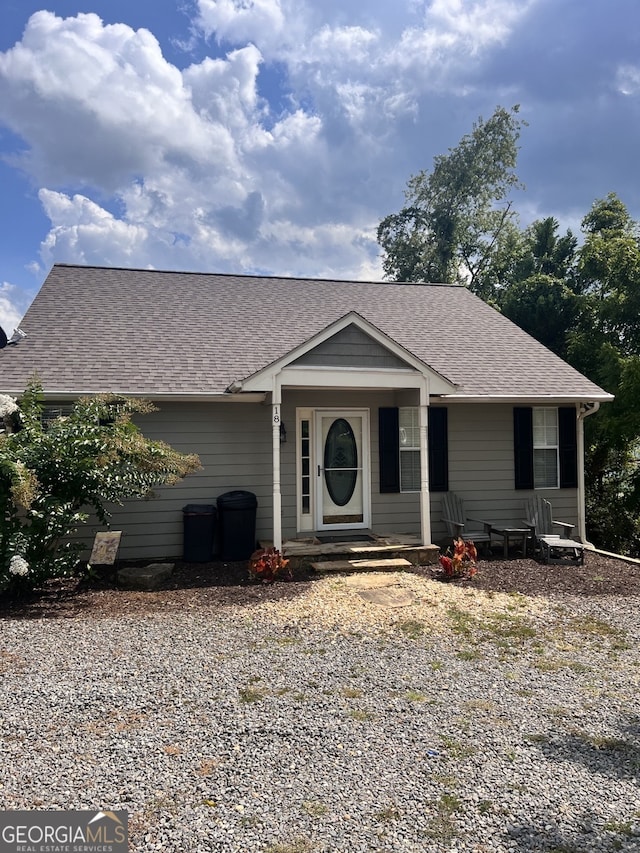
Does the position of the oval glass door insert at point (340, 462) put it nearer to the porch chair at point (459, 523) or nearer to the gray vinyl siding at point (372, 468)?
the gray vinyl siding at point (372, 468)

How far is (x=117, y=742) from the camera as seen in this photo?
3242 mm

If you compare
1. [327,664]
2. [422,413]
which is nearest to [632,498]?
[422,413]

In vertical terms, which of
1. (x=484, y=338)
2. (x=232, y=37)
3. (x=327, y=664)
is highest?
(x=232, y=37)

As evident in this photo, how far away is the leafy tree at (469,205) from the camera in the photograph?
27312 millimetres

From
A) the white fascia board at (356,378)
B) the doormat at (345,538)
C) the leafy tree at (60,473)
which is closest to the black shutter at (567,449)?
the white fascia board at (356,378)

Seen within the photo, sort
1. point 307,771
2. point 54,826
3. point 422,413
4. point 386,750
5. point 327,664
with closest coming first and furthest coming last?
point 54,826, point 307,771, point 386,750, point 327,664, point 422,413

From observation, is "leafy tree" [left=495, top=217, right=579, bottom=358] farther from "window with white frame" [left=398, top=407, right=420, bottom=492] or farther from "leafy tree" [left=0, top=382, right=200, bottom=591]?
"leafy tree" [left=0, top=382, right=200, bottom=591]

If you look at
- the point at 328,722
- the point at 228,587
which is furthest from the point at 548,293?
the point at 328,722

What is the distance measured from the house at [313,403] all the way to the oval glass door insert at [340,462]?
Answer: 1.0 inches

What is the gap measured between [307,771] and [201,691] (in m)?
1.29

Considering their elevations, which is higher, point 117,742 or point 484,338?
point 484,338

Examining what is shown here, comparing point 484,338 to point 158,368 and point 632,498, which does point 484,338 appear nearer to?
point 632,498

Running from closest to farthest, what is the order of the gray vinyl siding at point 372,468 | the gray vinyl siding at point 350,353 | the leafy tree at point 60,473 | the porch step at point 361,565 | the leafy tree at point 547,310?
the leafy tree at point 60,473, the porch step at point 361,565, the gray vinyl siding at point 350,353, the gray vinyl siding at point 372,468, the leafy tree at point 547,310

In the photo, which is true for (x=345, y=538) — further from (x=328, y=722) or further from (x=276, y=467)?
(x=328, y=722)
